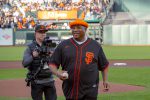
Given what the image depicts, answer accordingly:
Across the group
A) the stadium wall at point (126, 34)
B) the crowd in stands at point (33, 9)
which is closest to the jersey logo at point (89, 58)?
the stadium wall at point (126, 34)

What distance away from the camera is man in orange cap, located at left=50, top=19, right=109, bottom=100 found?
5.45 meters

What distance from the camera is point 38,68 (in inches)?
257

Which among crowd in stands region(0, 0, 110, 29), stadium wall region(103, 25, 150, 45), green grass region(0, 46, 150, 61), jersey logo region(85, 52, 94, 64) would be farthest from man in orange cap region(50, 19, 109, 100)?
crowd in stands region(0, 0, 110, 29)

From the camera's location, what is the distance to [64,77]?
5.25m

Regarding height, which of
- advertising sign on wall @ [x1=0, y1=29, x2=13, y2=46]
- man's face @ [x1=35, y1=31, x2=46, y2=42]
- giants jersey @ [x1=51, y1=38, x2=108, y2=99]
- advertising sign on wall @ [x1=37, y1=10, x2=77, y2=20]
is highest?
advertising sign on wall @ [x1=37, y1=10, x2=77, y2=20]

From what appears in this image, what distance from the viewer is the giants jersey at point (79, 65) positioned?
17.9 feet

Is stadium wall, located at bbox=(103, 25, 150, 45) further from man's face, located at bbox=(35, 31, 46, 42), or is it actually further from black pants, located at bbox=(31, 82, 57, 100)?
man's face, located at bbox=(35, 31, 46, 42)

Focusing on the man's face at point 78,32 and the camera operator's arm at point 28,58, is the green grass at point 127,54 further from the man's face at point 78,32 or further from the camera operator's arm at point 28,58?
the man's face at point 78,32

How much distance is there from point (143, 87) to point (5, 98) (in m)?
4.37

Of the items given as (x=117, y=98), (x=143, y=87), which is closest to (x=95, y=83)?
(x=117, y=98)

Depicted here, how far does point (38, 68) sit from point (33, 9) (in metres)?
42.7

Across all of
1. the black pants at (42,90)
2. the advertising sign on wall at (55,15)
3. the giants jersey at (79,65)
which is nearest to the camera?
the giants jersey at (79,65)

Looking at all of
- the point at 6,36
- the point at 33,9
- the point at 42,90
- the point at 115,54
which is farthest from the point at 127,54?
the point at 42,90

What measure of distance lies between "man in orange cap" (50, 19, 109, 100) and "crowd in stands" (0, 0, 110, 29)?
39927 mm
